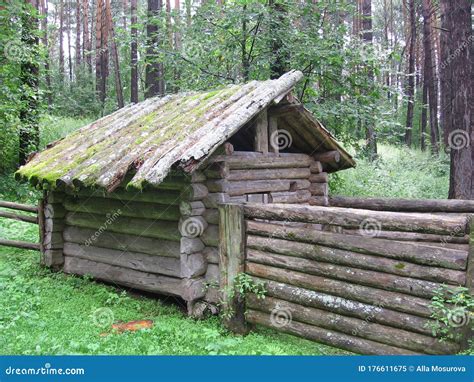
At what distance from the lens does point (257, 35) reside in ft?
37.1

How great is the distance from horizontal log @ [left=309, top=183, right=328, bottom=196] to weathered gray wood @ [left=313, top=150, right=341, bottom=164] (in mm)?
496

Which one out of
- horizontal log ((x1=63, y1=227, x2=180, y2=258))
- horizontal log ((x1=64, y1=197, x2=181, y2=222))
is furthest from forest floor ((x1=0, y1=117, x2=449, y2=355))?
horizontal log ((x1=64, y1=197, x2=181, y2=222))

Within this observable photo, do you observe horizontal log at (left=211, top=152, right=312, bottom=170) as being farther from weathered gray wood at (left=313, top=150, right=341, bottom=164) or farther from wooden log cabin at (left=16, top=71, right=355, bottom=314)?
weathered gray wood at (left=313, top=150, right=341, bottom=164)

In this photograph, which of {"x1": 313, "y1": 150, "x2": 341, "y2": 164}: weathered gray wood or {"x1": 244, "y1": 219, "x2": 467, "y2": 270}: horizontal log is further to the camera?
Result: {"x1": 313, "y1": 150, "x2": 341, "y2": 164}: weathered gray wood

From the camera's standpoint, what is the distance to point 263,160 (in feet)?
24.1

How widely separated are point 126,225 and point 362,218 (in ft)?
14.2

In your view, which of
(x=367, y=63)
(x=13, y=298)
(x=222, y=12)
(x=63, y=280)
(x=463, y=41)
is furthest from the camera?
(x=222, y=12)

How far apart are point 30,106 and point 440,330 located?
14313mm

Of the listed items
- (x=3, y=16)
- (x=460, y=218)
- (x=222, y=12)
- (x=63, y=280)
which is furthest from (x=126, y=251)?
(x=3, y=16)

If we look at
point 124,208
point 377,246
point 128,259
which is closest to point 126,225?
point 124,208

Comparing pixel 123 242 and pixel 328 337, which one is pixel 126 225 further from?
pixel 328 337

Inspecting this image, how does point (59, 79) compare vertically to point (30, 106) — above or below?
above

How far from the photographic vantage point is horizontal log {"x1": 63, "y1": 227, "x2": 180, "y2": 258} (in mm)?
6836
